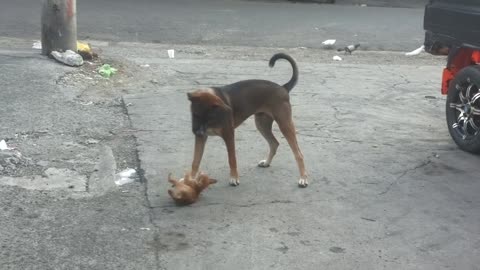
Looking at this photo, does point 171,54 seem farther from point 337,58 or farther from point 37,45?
point 337,58

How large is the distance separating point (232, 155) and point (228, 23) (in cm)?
1001

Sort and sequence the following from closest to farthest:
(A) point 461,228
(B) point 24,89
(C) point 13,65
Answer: (A) point 461,228 → (B) point 24,89 → (C) point 13,65

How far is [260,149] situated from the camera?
638 cm

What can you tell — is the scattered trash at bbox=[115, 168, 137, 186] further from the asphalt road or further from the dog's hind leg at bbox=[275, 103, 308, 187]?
the asphalt road

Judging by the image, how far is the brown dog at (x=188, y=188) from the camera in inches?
190

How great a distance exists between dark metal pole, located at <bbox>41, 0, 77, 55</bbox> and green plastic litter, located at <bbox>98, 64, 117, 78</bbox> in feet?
1.66

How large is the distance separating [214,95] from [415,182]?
184 cm

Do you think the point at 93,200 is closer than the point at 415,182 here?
Yes

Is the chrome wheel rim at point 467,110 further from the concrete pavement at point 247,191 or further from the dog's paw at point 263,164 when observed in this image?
the dog's paw at point 263,164

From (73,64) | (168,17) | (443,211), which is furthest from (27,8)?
(443,211)

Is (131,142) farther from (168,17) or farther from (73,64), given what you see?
(168,17)

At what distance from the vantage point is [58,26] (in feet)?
29.8

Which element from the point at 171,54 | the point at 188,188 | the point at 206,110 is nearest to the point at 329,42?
the point at 171,54

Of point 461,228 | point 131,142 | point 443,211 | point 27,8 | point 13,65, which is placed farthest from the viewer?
point 27,8
